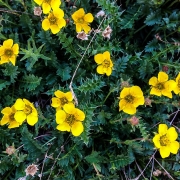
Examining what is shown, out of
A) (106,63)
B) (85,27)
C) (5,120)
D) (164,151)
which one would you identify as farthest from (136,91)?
(5,120)

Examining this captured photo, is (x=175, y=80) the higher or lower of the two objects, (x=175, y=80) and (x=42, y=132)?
the higher

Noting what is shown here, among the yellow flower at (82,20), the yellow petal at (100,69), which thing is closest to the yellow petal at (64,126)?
the yellow petal at (100,69)

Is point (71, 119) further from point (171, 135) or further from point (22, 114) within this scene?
point (171, 135)

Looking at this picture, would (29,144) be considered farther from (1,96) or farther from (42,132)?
(1,96)

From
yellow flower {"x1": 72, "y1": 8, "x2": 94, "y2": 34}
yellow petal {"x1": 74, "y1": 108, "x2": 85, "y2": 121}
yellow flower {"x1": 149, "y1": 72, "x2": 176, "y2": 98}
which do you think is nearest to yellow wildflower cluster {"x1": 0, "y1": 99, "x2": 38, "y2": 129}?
yellow petal {"x1": 74, "y1": 108, "x2": 85, "y2": 121}

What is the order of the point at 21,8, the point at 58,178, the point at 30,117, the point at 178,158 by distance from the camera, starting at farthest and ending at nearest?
the point at 21,8 < the point at 178,158 < the point at 58,178 < the point at 30,117

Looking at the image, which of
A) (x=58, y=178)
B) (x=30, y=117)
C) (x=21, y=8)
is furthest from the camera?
(x=21, y=8)

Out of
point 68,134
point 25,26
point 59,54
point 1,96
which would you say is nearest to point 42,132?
point 68,134
